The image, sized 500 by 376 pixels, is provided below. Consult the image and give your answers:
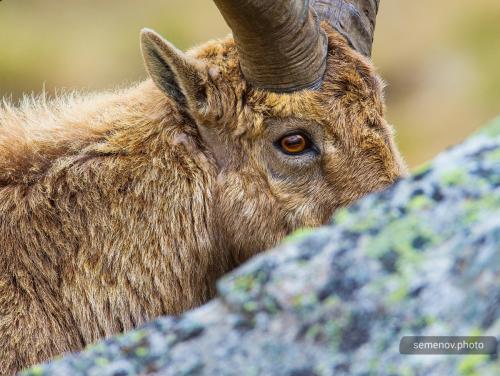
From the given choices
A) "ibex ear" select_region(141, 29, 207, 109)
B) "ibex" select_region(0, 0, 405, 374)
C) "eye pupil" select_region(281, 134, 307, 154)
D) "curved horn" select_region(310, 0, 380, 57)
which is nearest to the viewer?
"ibex" select_region(0, 0, 405, 374)

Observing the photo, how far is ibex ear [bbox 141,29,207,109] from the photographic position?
7.05 meters

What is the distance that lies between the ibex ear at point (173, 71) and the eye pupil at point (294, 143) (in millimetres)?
786

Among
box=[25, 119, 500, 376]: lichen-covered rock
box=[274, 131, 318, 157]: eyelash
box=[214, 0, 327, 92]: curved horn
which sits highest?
box=[214, 0, 327, 92]: curved horn

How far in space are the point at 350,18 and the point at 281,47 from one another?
1.32 metres

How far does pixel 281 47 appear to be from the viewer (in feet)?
23.6

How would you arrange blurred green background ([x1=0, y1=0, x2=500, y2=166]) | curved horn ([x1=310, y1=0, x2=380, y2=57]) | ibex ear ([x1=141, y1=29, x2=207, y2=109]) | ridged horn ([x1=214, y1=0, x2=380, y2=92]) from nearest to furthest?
ridged horn ([x1=214, y1=0, x2=380, y2=92]) < ibex ear ([x1=141, y1=29, x2=207, y2=109]) < curved horn ([x1=310, y1=0, x2=380, y2=57]) < blurred green background ([x1=0, y1=0, x2=500, y2=166])

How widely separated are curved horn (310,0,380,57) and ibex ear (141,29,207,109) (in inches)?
61.4

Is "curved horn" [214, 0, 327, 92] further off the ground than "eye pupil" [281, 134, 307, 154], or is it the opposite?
"curved horn" [214, 0, 327, 92]

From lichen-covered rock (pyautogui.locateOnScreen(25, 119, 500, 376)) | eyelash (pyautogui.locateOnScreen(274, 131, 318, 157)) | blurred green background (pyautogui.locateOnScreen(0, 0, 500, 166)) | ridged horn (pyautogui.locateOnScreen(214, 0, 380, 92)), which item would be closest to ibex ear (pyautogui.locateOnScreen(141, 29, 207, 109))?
ridged horn (pyautogui.locateOnScreen(214, 0, 380, 92))

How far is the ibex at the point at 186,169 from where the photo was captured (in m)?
6.64

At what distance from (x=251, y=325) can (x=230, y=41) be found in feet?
14.6

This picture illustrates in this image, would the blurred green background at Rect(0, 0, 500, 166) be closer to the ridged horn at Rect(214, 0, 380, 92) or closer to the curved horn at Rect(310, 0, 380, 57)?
the curved horn at Rect(310, 0, 380, 57)

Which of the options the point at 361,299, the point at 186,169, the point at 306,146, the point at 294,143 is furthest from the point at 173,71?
the point at 361,299

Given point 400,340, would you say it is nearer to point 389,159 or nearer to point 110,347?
point 110,347
